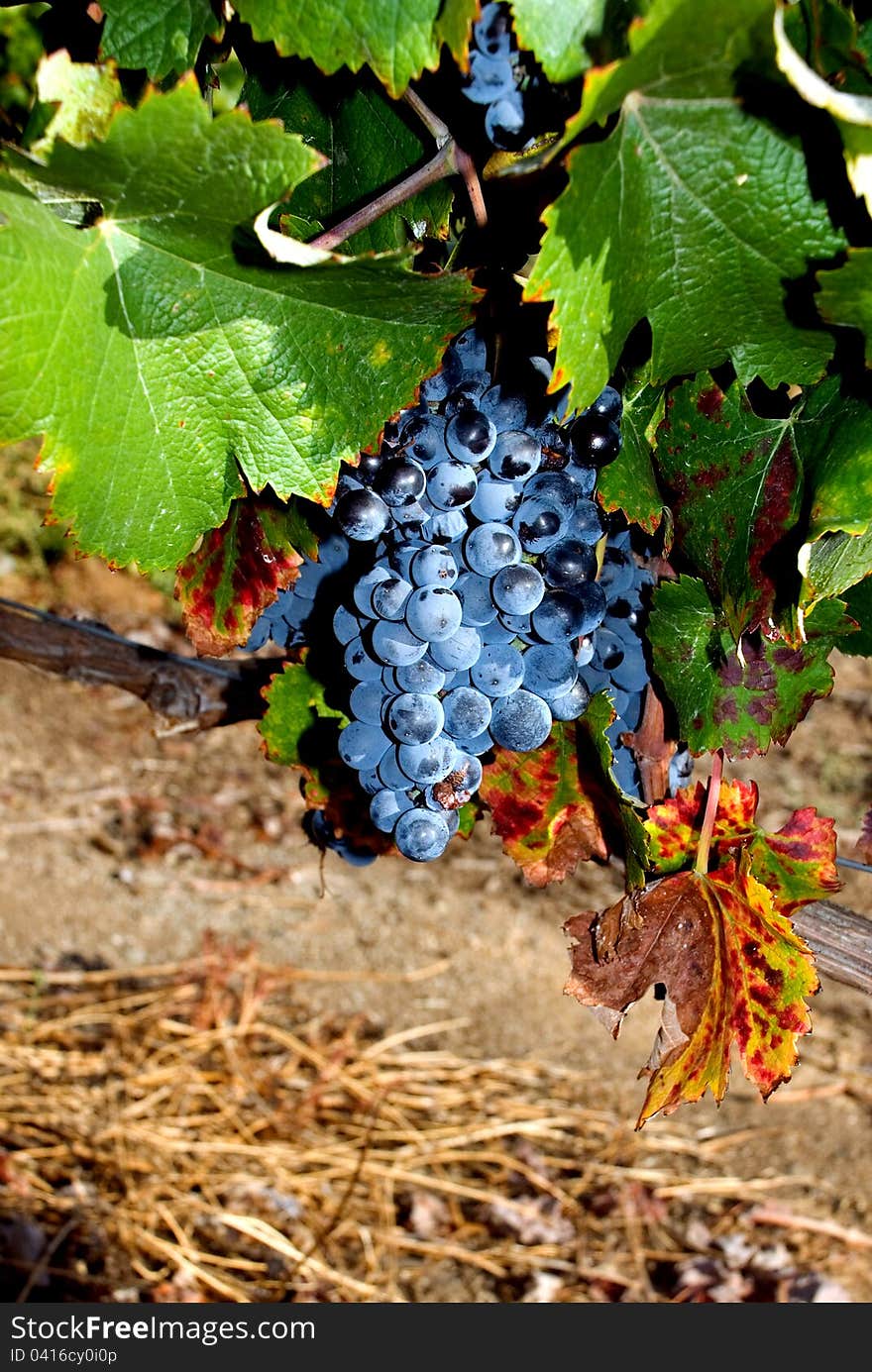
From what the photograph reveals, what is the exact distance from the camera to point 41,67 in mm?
489

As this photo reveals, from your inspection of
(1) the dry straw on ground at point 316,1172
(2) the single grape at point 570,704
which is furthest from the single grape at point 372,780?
(1) the dry straw on ground at point 316,1172

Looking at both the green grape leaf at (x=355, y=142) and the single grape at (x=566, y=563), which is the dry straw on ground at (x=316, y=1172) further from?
the green grape leaf at (x=355, y=142)

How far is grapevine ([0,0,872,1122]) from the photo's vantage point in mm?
450

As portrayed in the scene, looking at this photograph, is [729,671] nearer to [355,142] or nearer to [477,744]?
[477,744]

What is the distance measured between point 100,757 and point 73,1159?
3.82 feet

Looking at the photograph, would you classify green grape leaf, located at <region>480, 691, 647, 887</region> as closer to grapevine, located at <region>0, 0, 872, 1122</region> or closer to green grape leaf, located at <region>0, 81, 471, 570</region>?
grapevine, located at <region>0, 0, 872, 1122</region>

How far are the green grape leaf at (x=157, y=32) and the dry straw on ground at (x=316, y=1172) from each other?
175 centimetres

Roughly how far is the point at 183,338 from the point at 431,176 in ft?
0.42

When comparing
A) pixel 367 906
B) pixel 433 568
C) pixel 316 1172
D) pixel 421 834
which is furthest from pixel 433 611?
pixel 367 906

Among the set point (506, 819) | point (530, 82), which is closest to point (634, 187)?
point (530, 82)

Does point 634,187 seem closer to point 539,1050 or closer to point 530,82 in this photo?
point 530,82

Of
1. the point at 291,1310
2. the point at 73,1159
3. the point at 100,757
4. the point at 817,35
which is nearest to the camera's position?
the point at 817,35

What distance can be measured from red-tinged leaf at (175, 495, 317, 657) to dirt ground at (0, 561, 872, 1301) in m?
1.49

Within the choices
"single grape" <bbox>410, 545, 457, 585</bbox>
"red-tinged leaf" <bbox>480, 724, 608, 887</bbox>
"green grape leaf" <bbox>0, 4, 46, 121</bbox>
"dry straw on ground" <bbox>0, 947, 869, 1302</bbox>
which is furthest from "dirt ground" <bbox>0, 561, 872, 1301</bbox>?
"single grape" <bbox>410, 545, 457, 585</bbox>
